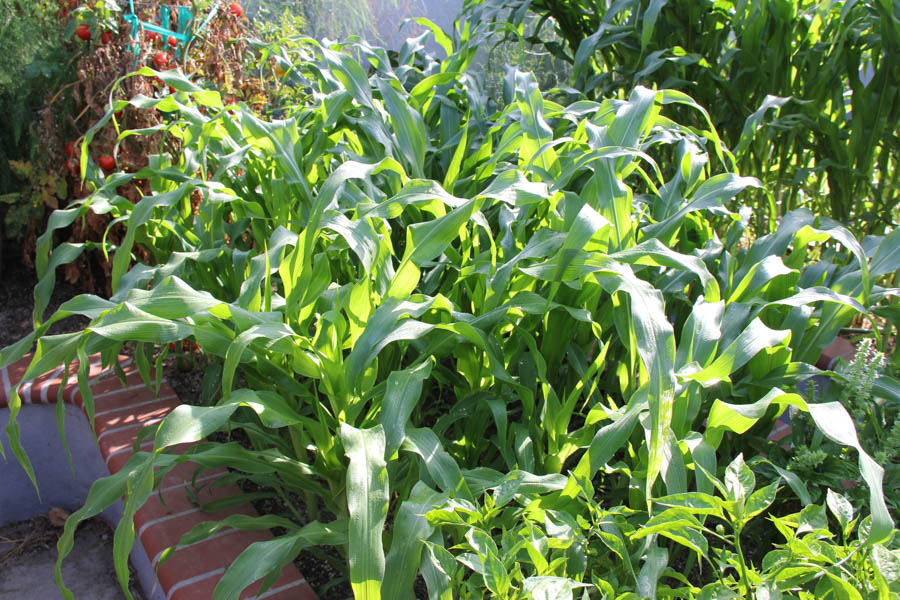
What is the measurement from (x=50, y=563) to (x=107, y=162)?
41.9 inches

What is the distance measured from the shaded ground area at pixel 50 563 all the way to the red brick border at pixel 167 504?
265 millimetres

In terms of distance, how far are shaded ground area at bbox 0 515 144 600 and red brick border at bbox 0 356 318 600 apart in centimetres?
26

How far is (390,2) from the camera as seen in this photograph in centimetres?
516

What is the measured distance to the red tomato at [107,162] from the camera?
1.98 m

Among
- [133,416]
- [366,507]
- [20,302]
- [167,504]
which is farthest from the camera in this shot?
[20,302]

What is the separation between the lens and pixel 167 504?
133 centimetres

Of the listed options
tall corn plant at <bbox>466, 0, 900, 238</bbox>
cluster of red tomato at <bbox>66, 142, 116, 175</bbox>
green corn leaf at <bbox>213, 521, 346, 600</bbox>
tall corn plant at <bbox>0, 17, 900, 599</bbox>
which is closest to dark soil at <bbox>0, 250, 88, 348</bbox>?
cluster of red tomato at <bbox>66, 142, 116, 175</bbox>

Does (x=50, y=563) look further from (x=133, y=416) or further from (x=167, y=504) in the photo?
(x=167, y=504)

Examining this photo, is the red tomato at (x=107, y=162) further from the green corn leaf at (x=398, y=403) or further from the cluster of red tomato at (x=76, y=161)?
the green corn leaf at (x=398, y=403)

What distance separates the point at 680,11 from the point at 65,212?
1.70 metres

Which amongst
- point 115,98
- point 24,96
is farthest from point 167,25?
point 24,96

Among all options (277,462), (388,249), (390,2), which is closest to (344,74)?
(388,249)

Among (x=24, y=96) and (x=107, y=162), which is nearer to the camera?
(x=107, y=162)

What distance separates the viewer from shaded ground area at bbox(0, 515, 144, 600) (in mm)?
1534
